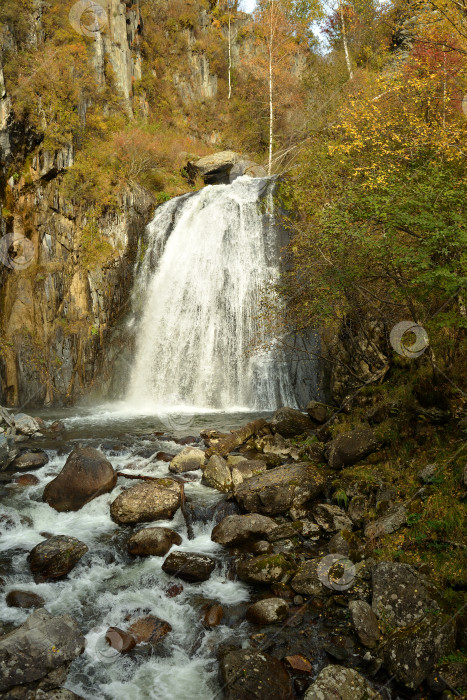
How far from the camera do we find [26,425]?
13188mm

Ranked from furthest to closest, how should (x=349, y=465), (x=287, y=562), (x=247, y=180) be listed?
1. (x=247, y=180)
2. (x=349, y=465)
3. (x=287, y=562)

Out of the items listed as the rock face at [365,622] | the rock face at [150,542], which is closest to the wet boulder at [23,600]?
the rock face at [150,542]

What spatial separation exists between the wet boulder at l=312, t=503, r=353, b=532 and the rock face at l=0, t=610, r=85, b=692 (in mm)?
4116

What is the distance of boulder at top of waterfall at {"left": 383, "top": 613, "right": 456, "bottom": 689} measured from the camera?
4.54 m

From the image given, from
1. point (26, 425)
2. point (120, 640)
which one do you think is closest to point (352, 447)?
point (120, 640)

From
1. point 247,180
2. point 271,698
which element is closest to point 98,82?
point 247,180

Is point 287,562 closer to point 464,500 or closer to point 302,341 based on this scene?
point 464,500

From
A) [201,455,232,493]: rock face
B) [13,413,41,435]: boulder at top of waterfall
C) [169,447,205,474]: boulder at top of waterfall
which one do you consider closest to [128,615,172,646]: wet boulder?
[201,455,232,493]: rock face

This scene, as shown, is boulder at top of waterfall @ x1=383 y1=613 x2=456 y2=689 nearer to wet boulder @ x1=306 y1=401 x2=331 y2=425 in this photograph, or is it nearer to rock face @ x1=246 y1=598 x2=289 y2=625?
rock face @ x1=246 y1=598 x2=289 y2=625

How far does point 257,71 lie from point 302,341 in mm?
24651

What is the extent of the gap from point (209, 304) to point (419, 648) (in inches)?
594

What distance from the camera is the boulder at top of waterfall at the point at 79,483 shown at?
870cm

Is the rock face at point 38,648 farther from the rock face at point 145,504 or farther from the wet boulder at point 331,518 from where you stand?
the wet boulder at point 331,518

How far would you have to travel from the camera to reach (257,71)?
31375 mm
